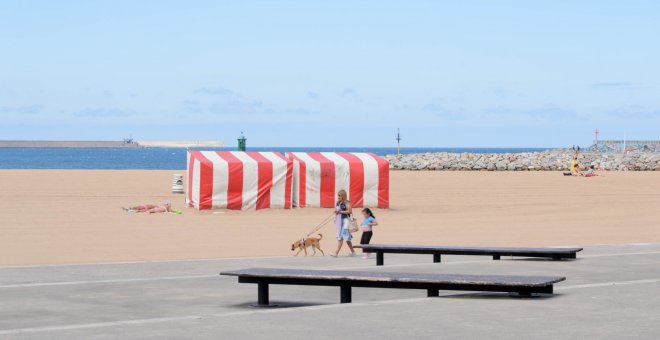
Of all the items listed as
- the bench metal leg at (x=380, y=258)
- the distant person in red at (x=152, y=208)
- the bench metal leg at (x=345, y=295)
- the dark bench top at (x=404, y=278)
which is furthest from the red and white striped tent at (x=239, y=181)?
the bench metal leg at (x=345, y=295)

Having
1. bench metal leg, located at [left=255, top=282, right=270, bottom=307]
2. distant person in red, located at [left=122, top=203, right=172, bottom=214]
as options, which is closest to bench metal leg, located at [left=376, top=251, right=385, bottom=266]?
bench metal leg, located at [left=255, top=282, right=270, bottom=307]

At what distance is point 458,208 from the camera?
117ft

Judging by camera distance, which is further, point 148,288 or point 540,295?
point 148,288

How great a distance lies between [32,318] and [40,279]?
12.2 feet

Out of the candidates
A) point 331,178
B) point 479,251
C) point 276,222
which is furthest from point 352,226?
point 331,178

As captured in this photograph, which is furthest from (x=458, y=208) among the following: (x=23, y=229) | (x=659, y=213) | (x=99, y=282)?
(x=99, y=282)

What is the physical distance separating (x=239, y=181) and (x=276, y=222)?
10.4 ft

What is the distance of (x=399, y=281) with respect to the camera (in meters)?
12.4

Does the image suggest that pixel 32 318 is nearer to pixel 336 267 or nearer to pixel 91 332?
pixel 91 332

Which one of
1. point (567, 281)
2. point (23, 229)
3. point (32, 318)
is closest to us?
point (32, 318)

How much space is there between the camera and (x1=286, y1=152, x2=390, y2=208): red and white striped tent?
106 feet

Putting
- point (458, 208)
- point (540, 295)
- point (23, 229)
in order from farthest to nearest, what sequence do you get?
point (458, 208)
point (23, 229)
point (540, 295)

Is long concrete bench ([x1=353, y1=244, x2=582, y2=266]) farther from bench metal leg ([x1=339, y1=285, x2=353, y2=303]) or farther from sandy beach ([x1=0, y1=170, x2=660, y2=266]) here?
bench metal leg ([x1=339, y1=285, x2=353, y2=303])

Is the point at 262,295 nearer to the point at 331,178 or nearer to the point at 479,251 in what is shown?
the point at 479,251
